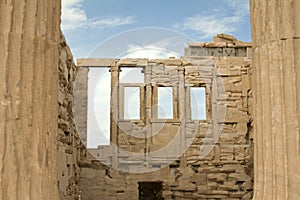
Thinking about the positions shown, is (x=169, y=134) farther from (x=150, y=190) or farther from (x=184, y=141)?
(x=150, y=190)

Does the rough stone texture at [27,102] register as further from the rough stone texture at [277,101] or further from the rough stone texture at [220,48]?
the rough stone texture at [220,48]

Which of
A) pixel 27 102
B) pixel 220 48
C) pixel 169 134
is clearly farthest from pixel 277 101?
pixel 220 48

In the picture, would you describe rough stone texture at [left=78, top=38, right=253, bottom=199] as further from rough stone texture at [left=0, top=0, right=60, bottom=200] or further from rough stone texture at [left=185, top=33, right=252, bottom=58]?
rough stone texture at [left=0, top=0, right=60, bottom=200]

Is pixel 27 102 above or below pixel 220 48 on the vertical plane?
below

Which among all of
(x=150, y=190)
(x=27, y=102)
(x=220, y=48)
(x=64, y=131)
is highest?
(x=220, y=48)

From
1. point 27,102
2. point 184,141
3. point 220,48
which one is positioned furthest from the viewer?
point 220,48

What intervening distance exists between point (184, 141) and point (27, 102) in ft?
40.4

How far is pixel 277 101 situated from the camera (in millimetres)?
3418

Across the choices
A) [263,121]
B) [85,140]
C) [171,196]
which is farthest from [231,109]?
[263,121]

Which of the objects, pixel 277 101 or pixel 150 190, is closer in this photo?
pixel 277 101

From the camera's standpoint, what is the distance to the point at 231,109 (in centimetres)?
1543

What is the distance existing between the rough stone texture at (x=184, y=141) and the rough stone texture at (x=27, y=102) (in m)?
11.6

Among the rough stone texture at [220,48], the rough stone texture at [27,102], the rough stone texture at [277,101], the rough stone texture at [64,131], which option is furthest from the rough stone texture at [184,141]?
the rough stone texture at [27,102]

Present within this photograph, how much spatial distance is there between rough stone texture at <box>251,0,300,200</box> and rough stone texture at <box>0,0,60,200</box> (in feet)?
5.55
